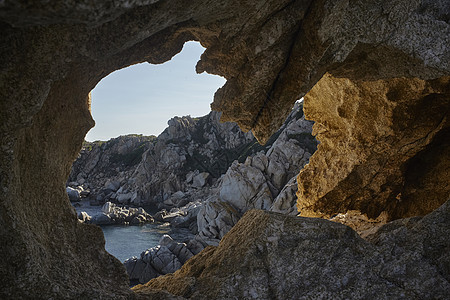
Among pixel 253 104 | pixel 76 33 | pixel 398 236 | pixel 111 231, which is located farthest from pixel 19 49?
pixel 111 231

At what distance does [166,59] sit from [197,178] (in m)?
98.3

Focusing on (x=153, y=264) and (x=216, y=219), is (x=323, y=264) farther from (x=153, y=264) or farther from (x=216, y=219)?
(x=216, y=219)

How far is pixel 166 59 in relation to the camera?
11125mm

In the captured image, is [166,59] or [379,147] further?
[379,147]

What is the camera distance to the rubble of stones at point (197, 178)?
4616cm

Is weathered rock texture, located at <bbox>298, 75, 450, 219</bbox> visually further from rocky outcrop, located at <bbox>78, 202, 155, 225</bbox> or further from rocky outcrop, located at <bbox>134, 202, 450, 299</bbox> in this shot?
rocky outcrop, located at <bbox>78, 202, 155, 225</bbox>

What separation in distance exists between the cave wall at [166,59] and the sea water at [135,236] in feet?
158

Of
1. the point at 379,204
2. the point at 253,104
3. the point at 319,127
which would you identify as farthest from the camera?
the point at 319,127

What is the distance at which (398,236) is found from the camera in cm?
985

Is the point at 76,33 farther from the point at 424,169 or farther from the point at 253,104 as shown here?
the point at 424,169

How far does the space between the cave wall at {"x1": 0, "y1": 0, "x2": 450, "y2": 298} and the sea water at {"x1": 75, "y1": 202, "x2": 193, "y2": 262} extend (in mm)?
48161

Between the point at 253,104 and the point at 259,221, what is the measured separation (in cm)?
484

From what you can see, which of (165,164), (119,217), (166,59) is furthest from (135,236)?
(166,59)

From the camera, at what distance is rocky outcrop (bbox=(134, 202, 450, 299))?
→ 27.0ft
